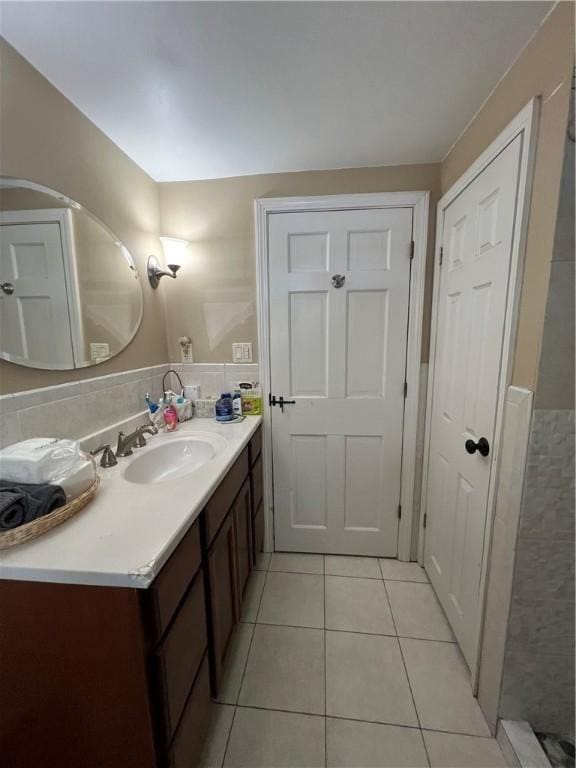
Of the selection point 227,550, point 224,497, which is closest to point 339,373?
point 224,497

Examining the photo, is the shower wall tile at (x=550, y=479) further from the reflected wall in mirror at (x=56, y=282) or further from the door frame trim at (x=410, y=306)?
the reflected wall in mirror at (x=56, y=282)

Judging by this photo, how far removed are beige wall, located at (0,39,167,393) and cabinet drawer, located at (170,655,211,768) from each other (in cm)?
108

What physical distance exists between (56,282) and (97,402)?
0.48 m

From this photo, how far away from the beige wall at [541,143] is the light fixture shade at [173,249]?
1505 millimetres

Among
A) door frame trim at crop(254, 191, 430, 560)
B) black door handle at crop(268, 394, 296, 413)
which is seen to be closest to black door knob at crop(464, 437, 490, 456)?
door frame trim at crop(254, 191, 430, 560)

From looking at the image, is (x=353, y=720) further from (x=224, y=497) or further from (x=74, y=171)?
(x=74, y=171)

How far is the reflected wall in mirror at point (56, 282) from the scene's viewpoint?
926 mm

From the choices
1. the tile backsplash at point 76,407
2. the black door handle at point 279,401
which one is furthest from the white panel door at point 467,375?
the tile backsplash at point 76,407

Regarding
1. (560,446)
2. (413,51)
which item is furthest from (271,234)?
(560,446)

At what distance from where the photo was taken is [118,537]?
0.71m

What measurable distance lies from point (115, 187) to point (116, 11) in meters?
0.66

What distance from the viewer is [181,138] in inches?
52.4

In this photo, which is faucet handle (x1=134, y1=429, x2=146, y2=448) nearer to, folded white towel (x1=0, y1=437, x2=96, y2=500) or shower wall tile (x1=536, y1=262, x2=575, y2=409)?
folded white towel (x1=0, y1=437, x2=96, y2=500)

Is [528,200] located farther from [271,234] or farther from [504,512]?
[271,234]
